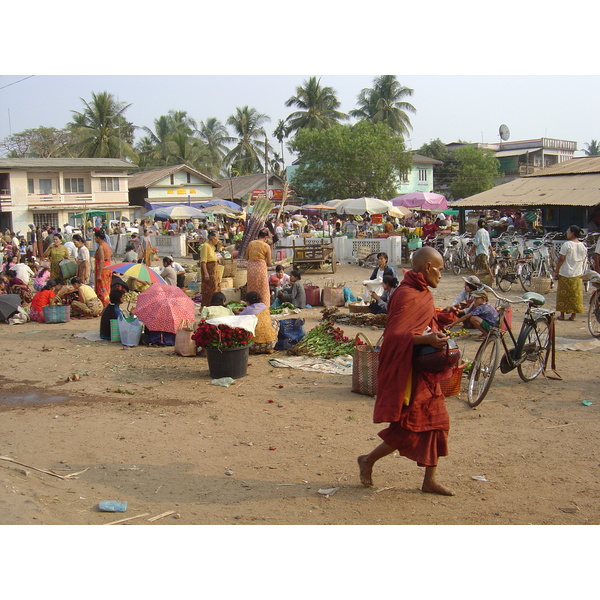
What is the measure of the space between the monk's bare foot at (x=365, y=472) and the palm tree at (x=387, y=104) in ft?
159

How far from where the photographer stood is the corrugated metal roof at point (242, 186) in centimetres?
4753

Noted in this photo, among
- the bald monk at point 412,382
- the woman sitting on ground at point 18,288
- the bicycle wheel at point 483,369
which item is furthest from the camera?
the woman sitting on ground at point 18,288

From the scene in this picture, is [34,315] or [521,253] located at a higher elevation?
[521,253]

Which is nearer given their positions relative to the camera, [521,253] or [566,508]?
[566,508]

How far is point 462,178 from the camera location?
5047 cm

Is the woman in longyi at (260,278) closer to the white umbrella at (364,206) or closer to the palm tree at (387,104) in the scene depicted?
the white umbrella at (364,206)

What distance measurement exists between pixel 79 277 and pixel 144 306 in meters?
5.72

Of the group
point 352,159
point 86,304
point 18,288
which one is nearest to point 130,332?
point 86,304

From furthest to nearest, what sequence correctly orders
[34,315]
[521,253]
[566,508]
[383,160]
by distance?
1. [383,160]
2. [521,253]
3. [34,315]
4. [566,508]

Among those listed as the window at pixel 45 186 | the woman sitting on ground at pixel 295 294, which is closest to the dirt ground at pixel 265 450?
the woman sitting on ground at pixel 295 294

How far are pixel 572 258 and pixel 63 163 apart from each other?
38060 millimetres

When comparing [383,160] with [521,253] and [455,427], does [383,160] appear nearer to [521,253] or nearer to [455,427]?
[521,253]

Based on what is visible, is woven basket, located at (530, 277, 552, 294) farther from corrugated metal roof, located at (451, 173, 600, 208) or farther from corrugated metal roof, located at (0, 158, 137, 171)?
corrugated metal roof, located at (0, 158, 137, 171)

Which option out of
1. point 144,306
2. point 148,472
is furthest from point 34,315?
point 148,472
